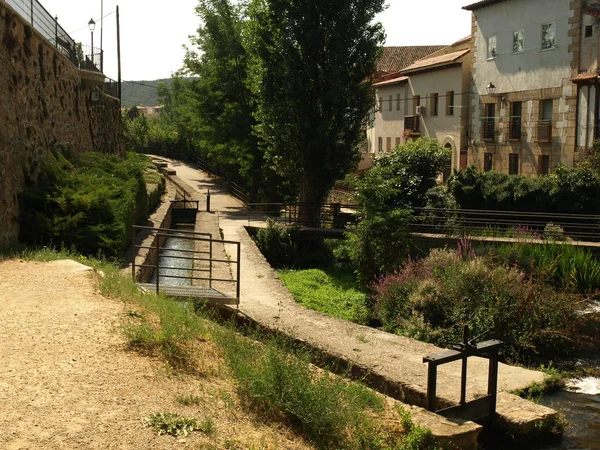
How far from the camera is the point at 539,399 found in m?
10.1

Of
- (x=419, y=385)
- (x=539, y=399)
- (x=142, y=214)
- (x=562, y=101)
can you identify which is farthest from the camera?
(x=562, y=101)

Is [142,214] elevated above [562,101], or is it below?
below

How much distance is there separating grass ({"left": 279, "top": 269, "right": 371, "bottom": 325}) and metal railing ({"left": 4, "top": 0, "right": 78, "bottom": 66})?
31.4ft

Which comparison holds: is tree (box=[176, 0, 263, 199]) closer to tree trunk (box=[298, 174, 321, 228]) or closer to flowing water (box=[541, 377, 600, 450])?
tree trunk (box=[298, 174, 321, 228])

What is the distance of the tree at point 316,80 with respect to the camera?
1011 inches

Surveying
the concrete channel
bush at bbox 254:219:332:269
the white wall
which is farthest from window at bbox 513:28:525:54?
the concrete channel

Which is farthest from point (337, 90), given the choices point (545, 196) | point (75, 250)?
point (75, 250)

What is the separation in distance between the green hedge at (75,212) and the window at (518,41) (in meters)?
19.6

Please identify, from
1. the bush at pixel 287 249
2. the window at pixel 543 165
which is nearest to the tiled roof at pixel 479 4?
the window at pixel 543 165

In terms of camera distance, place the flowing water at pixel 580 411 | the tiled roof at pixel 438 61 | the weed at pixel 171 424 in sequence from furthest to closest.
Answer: the tiled roof at pixel 438 61, the flowing water at pixel 580 411, the weed at pixel 171 424

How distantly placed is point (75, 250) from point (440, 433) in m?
9.66

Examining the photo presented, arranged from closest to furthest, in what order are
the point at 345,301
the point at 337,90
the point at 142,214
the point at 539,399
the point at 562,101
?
the point at 539,399, the point at 345,301, the point at 142,214, the point at 337,90, the point at 562,101

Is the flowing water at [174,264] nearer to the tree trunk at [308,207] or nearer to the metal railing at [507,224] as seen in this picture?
the tree trunk at [308,207]

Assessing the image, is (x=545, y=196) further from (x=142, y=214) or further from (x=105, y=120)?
(x=105, y=120)
